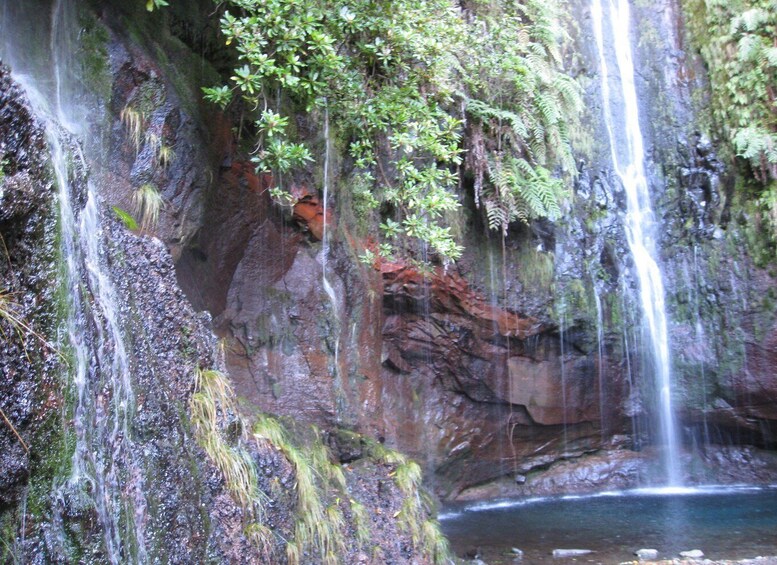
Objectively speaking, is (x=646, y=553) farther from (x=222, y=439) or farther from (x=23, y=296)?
(x=23, y=296)

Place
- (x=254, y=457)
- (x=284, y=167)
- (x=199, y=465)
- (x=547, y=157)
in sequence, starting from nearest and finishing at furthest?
(x=199, y=465) < (x=254, y=457) < (x=284, y=167) < (x=547, y=157)

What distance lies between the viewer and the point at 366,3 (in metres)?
6.90

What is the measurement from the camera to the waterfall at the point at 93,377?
3.58 m

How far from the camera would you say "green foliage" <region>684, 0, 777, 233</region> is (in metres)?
11.5

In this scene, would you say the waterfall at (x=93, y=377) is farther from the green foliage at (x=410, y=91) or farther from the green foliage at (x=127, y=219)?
the green foliage at (x=410, y=91)

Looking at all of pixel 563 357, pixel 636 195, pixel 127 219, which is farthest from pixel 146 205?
pixel 636 195

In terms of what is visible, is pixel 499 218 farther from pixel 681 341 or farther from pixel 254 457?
pixel 254 457

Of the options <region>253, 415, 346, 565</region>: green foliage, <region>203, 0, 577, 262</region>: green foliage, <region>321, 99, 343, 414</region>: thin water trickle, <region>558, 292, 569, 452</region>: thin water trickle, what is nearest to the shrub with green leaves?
<region>203, 0, 577, 262</region>: green foliage

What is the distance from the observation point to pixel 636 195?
494 inches

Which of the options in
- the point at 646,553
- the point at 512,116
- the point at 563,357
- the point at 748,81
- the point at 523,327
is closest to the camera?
the point at 646,553

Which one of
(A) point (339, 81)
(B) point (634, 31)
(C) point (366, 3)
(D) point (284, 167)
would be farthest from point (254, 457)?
(B) point (634, 31)

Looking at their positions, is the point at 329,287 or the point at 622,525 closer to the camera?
the point at 329,287

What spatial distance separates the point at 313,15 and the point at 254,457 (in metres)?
4.13

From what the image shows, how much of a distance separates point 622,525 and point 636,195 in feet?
20.2
